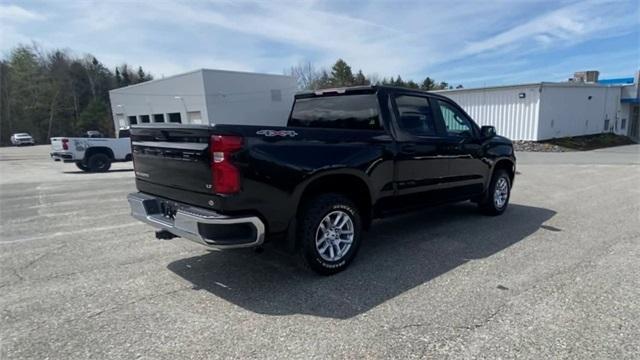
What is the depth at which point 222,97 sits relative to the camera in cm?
2984

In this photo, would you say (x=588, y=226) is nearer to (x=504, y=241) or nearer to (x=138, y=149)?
(x=504, y=241)

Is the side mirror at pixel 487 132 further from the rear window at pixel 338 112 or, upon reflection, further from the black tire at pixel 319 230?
the black tire at pixel 319 230

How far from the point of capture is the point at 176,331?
2.89 m

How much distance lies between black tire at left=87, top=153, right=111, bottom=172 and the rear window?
13233 millimetres

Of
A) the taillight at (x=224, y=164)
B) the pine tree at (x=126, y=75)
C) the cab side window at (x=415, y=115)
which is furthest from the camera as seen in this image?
the pine tree at (x=126, y=75)

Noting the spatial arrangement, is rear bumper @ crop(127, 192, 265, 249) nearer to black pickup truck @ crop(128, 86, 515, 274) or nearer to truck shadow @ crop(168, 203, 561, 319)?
black pickup truck @ crop(128, 86, 515, 274)

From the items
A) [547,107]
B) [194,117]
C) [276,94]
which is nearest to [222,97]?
[194,117]

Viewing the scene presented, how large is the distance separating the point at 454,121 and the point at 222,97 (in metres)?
26.7

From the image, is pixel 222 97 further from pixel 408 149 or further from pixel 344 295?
pixel 344 295

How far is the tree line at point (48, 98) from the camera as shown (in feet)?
173

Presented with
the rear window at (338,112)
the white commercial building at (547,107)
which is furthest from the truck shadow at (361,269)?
the white commercial building at (547,107)

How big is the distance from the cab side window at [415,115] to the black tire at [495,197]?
1.91 m

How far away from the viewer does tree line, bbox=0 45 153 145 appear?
52.7 metres

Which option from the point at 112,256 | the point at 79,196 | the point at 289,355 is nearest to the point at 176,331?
the point at 289,355
